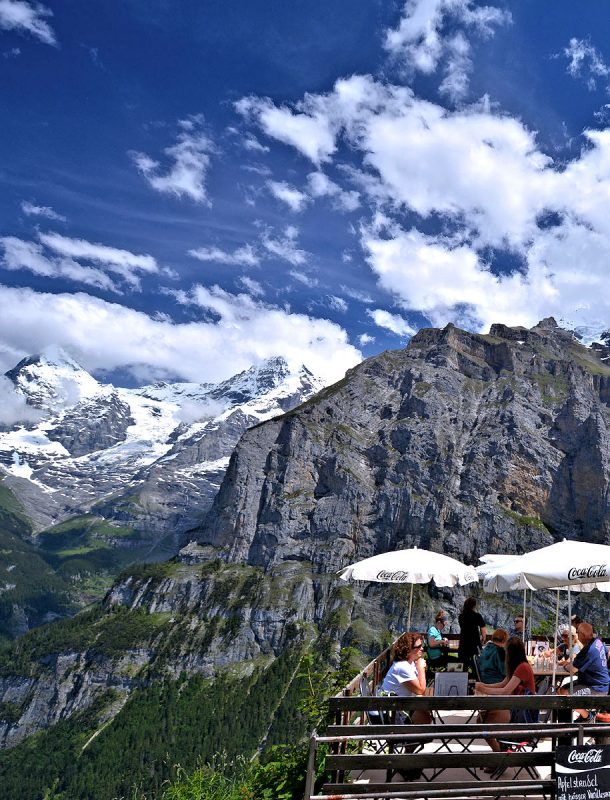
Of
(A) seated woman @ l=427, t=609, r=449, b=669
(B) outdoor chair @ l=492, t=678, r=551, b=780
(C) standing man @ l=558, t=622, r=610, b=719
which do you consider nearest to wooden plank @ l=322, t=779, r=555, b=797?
(B) outdoor chair @ l=492, t=678, r=551, b=780

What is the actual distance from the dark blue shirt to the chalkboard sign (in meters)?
5.47

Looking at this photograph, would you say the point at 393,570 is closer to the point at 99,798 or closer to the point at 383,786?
the point at 383,786

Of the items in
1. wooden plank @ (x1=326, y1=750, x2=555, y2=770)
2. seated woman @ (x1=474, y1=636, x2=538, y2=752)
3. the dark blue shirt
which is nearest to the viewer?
wooden plank @ (x1=326, y1=750, x2=555, y2=770)

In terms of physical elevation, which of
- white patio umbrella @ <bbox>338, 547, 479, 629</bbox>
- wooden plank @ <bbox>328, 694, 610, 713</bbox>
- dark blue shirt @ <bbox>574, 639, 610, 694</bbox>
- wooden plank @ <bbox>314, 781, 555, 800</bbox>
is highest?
white patio umbrella @ <bbox>338, 547, 479, 629</bbox>

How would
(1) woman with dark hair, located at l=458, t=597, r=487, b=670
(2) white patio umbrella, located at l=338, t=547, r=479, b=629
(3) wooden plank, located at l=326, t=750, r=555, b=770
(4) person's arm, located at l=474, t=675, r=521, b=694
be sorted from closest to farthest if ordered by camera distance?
(3) wooden plank, located at l=326, t=750, r=555, b=770
(4) person's arm, located at l=474, t=675, r=521, b=694
(1) woman with dark hair, located at l=458, t=597, r=487, b=670
(2) white patio umbrella, located at l=338, t=547, r=479, b=629

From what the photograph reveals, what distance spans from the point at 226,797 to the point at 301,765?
3.10 meters

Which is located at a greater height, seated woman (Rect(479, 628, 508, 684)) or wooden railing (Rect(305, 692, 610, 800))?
seated woman (Rect(479, 628, 508, 684))

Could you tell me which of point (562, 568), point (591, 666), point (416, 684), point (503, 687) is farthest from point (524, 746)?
point (562, 568)

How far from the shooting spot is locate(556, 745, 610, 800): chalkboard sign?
9195 mm

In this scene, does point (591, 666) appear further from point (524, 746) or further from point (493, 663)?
point (524, 746)

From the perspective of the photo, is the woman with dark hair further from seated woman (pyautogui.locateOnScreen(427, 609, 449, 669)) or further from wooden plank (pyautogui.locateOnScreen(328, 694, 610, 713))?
wooden plank (pyautogui.locateOnScreen(328, 694, 610, 713))

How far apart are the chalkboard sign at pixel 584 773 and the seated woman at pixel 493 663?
657 cm

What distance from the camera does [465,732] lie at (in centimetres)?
934

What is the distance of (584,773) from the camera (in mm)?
9227
